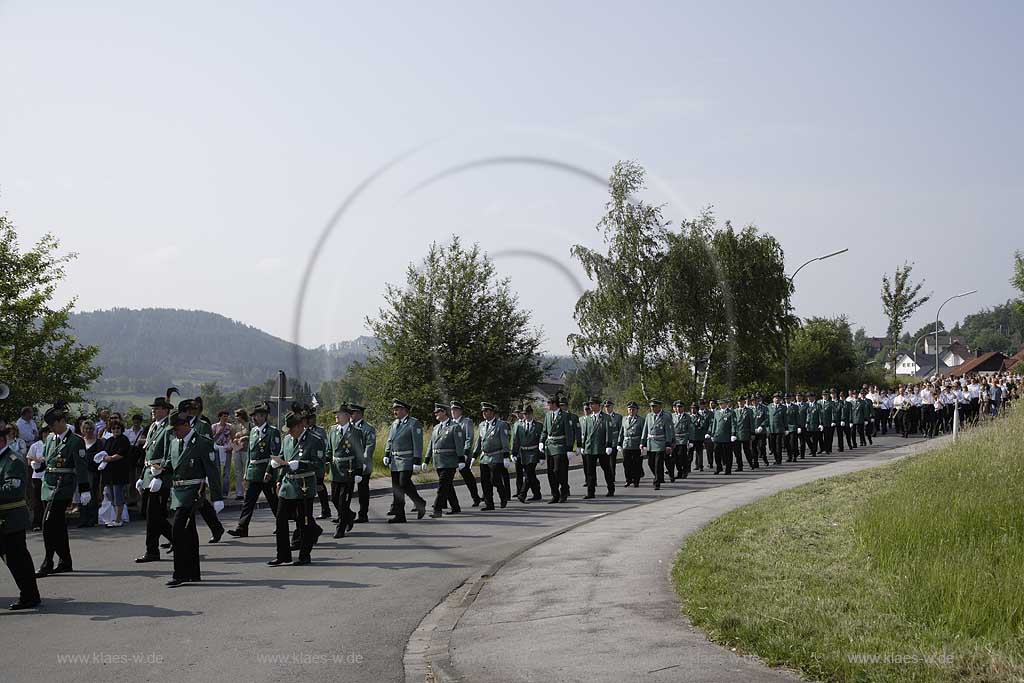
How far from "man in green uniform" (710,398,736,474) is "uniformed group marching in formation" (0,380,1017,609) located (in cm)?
4

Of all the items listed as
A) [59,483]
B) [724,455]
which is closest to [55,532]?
[59,483]

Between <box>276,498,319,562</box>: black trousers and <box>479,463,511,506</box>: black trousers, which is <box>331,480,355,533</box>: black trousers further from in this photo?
<box>479,463,511,506</box>: black trousers

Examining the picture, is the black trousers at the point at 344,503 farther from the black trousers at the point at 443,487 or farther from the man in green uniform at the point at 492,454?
the man in green uniform at the point at 492,454

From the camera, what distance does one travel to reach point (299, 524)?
11391mm

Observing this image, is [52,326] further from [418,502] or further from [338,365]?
[338,365]

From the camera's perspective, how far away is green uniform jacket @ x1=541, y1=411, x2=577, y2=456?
17.8m

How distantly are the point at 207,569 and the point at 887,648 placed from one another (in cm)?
771

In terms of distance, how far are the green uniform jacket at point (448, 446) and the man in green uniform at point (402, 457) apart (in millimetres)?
756

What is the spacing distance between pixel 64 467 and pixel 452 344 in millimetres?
21791

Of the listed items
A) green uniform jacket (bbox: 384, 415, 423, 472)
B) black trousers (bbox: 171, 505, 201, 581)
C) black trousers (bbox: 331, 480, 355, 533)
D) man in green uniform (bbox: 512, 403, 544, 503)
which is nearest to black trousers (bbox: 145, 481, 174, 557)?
black trousers (bbox: 171, 505, 201, 581)

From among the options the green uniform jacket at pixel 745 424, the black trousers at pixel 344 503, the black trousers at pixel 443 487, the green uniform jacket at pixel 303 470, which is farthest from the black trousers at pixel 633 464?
the green uniform jacket at pixel 303 470

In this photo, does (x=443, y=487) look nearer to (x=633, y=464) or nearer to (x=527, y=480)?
(x=527, y=480)

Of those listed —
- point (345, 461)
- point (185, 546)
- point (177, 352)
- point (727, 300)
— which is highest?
point (177, 352)

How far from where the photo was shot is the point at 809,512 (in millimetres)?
13359
